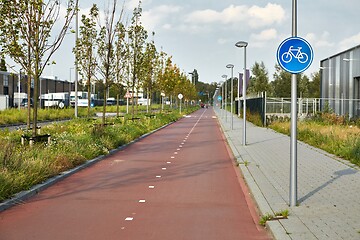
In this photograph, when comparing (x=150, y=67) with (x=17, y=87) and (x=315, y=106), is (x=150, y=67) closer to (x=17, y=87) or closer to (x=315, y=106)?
(x=315, y=106)

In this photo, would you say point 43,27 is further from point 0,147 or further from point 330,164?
point 330,164

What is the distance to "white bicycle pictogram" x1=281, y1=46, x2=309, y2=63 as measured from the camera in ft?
22.0

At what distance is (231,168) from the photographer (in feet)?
37.8

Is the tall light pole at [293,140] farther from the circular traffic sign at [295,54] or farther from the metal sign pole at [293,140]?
the circular traffic sign at [295,54]

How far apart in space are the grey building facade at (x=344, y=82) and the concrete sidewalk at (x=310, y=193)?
19616 millimetres

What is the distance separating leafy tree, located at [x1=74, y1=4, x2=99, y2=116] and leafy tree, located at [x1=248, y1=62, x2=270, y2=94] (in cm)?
4774

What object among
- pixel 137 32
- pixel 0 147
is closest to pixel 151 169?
pixel 0 147

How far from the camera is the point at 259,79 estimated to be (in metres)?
71.0

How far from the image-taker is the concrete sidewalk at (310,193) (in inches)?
212

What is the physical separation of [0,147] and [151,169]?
354cm

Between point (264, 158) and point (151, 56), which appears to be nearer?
point (264, 158)

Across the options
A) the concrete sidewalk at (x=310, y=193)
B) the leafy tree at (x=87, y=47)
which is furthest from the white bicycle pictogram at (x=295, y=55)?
the leafy tree at (x=87, y=47)

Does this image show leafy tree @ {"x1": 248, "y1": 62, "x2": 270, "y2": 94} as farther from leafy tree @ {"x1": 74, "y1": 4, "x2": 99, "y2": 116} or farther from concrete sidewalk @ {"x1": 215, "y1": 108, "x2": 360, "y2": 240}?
concrete sidewalk @ {"x1": 215, "y1": 108, "x2": 360, "y2": 240}

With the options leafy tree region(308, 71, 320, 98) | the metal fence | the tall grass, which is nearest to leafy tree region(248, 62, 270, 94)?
leafy tree region(308, 71, 320, 98)
